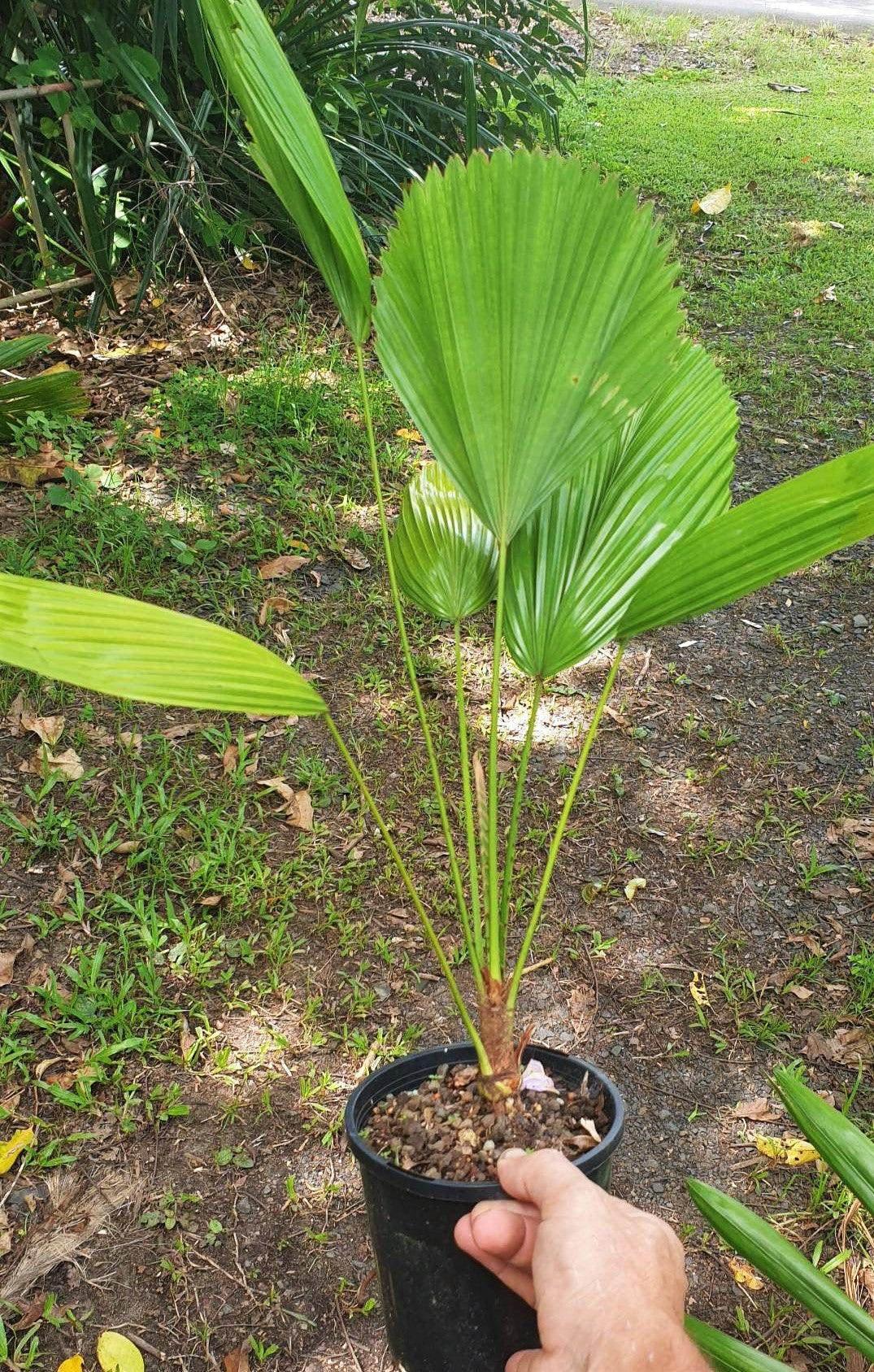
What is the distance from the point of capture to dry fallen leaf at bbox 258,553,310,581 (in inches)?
110

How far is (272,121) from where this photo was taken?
113 centimetres

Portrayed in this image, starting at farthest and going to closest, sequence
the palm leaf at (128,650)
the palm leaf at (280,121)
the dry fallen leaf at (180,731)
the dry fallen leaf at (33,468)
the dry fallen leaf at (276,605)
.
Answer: the dry fallen leaf at (33,468), the dry fallen leaf at (276,605), the dry fallen leaf at (180,731), the palm leaf at (280,121), the palm leaf at (128,650)

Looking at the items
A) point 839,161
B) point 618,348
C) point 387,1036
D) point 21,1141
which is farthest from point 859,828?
point 839,161

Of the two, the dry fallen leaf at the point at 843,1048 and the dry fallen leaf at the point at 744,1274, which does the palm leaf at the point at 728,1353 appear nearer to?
the dry fallen leaf at the point at 744,1274

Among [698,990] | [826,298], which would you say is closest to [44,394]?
[698,990]

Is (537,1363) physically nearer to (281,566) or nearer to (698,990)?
(698,990)

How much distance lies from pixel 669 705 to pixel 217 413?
1.59 m

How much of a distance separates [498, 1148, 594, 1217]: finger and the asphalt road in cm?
899

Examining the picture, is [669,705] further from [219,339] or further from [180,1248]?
[219,339]

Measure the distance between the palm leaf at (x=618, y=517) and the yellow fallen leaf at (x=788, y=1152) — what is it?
3.14ft

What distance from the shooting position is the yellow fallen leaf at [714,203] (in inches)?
192

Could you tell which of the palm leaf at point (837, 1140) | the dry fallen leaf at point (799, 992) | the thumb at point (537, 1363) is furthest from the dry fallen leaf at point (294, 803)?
the palm leaf at point (837, 1140)

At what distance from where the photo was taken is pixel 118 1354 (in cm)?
145

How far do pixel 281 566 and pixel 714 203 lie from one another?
10.6ft
